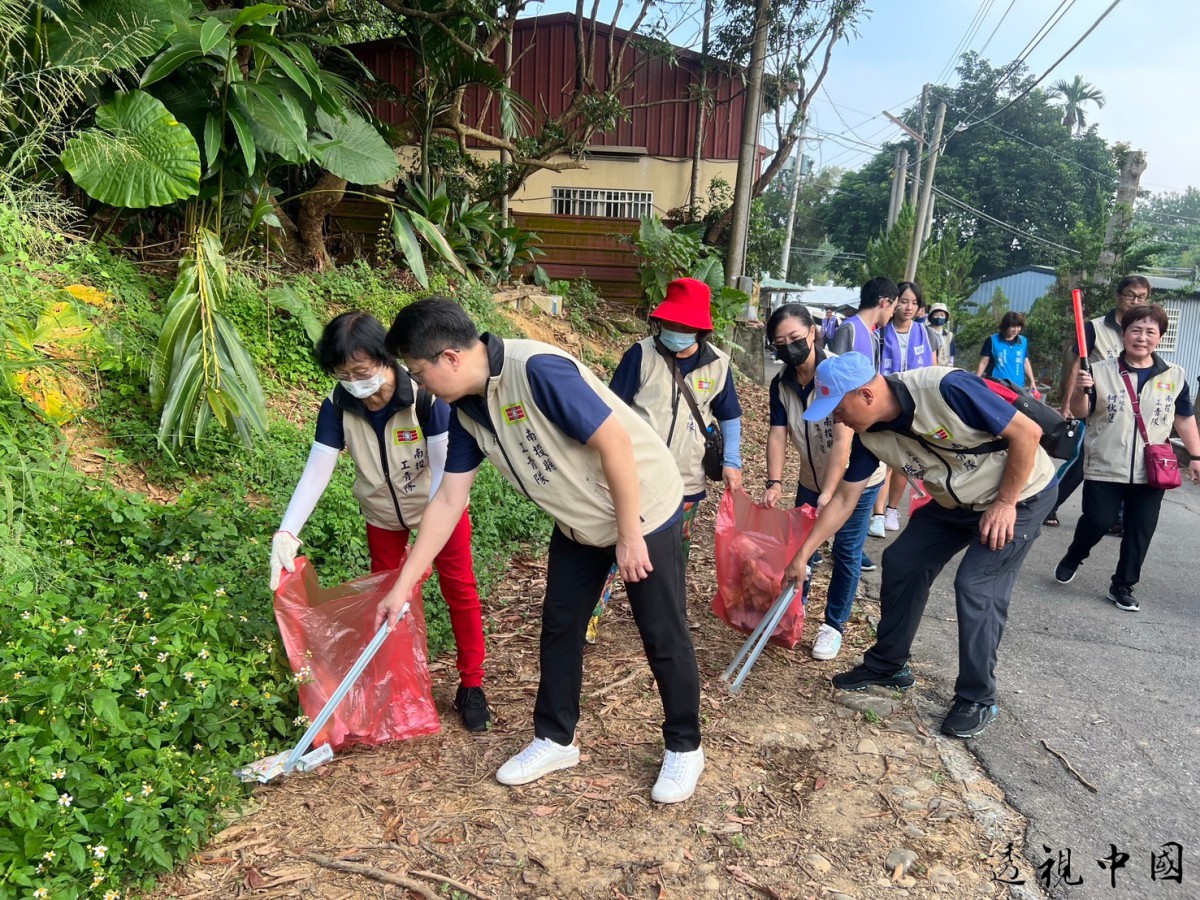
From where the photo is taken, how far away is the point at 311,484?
9.46 ft

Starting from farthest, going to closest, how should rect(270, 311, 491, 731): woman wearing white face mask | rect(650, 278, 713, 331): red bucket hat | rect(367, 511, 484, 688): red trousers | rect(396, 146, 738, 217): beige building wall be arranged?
rect(396, 146, 738, 217): beige building wall, rect(650, 278, 713, 331): red bucket hat, rect(367, 511, 484, 688): red trousers, rect(270, 311, 491, 731): woman wearing white face mask

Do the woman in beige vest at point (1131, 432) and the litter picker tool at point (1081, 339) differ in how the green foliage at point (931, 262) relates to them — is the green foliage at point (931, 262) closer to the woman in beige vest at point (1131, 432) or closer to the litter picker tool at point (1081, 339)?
the litter picker tool at point (1081, 339)

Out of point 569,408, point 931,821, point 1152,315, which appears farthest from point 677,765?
point 1152,315

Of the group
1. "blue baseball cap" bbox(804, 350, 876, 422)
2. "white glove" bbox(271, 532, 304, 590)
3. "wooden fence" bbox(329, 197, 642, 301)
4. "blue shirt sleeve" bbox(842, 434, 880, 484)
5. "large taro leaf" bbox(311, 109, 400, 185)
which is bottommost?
"white glove" bbox(271, 532, 304, 590)

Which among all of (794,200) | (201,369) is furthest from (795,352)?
(794,200)

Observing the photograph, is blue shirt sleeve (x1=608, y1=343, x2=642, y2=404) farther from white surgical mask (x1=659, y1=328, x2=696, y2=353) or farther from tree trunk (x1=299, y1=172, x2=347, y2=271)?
tree trunk (x1=299, y1=172, x2=347, y2=271)

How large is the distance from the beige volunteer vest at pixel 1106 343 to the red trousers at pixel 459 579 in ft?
14.1

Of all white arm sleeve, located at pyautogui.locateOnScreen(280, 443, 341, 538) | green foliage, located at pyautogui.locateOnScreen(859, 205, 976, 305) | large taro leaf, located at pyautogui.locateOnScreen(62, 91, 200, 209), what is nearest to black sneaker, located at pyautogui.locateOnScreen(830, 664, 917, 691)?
white arm sleeve, located at pyautogui.locateOnScreen(280, 443, 341, 538)

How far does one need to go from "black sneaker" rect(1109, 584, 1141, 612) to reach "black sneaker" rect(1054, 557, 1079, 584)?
30 centimetres

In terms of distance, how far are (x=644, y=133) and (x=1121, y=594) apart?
1281 centimetres

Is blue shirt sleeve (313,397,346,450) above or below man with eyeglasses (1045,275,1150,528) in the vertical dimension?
below

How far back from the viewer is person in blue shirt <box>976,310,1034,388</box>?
7242 millimetres

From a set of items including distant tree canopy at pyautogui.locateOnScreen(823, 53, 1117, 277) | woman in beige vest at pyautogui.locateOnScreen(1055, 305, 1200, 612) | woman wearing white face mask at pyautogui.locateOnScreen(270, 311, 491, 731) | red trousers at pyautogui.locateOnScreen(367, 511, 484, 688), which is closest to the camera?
woman wearing white face mask at pyautogui.locateOnScreen(270, 311, 491, 731)

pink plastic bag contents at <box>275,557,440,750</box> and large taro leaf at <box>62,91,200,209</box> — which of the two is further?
large taro leaf at <box>62,91,200,209</box>
